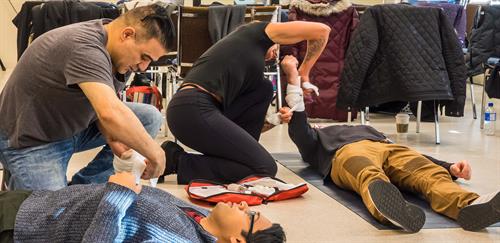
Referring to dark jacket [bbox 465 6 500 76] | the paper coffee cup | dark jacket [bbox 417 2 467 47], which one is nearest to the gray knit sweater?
the paper coffee cup

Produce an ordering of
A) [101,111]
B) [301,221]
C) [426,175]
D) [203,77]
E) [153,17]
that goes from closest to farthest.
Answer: [101,111]
[153,17]
[301,221]
[426,175]
[203,77]

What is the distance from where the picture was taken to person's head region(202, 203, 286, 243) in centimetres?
193

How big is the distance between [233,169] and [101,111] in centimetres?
138

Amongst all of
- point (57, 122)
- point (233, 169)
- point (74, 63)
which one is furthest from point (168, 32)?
point (233, 169)

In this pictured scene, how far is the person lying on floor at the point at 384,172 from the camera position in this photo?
8.44ft

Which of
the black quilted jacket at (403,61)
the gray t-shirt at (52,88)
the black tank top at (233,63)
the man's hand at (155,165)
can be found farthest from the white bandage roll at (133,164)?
the black quilted jacket at (403,61)

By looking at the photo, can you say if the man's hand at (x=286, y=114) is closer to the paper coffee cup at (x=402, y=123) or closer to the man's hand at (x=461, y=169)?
the man's hand at (x=461, y=169)

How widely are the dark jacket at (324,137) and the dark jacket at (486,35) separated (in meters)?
2.94

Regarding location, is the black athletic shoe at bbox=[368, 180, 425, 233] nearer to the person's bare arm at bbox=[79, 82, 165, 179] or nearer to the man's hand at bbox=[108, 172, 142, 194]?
the person's bare arm at bbox=[79, 82, 165, 179]

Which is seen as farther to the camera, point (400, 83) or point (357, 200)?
point (400, 83)

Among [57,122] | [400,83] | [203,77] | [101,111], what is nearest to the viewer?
[101,111]

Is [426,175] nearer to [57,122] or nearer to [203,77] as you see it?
[203,77]

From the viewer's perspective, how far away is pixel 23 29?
4.73 meters

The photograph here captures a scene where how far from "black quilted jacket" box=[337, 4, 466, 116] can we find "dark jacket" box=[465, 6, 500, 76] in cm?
143
